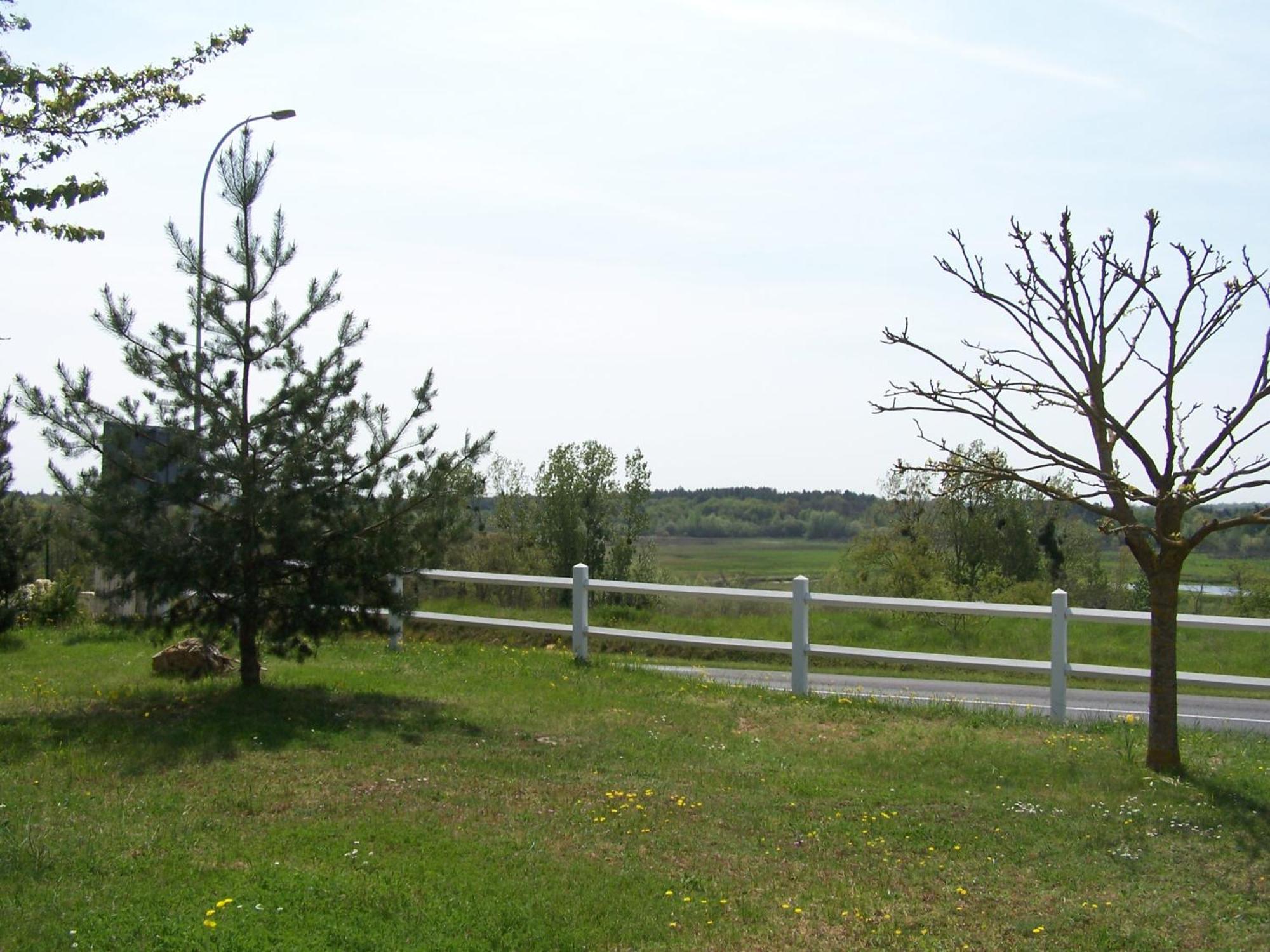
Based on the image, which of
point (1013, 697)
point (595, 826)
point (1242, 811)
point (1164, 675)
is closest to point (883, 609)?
point (1013, 697)

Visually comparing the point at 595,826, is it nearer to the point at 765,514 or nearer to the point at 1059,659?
the point at 1059,659

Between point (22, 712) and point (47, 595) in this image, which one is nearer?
point (22, 712)

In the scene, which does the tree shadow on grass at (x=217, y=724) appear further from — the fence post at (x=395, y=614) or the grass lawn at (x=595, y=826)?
the fence post at (x=395, y=614)

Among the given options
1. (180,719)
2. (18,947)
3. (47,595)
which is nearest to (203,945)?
(18,947)

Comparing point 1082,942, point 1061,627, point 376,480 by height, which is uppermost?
point 376,480

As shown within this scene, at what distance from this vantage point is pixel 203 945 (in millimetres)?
5578

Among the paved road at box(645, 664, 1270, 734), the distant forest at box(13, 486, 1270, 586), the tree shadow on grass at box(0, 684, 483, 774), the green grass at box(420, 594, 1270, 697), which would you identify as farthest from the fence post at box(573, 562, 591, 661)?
the distant forest at box(13, 486, 1270, 586)

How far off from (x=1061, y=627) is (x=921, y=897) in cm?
628

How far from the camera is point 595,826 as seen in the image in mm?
7746

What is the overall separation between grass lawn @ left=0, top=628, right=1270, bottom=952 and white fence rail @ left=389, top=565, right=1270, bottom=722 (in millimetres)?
811

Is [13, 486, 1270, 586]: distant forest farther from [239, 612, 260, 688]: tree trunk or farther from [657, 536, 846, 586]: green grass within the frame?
[239, 612, 260, 688]: tree trunk

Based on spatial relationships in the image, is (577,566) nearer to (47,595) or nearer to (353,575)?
(353,575)

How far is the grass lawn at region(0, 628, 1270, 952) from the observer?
19.9ft

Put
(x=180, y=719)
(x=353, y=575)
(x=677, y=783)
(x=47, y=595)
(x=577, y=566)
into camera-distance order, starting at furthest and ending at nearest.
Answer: (x=47, y=595) → (x=577, y=566) → (x=353, y=575) → (x=180, y=719) → (x=677, y=783)
